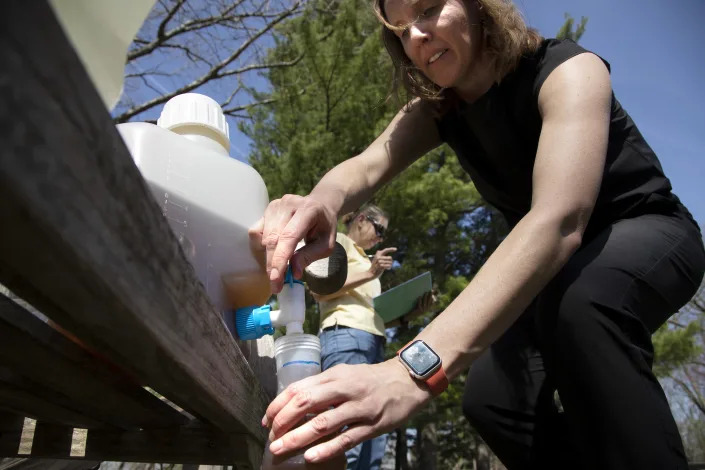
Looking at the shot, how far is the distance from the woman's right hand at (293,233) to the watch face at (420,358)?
0.77ft

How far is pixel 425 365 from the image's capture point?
68cm

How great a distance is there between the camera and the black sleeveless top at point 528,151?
3.31ft

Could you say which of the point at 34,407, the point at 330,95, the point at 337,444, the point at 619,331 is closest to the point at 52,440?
the point at 34,407

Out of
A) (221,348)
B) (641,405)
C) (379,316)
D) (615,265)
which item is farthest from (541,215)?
(379,316)

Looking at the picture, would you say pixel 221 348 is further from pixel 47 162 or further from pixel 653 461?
pixel 653 461

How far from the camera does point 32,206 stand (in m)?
0.28

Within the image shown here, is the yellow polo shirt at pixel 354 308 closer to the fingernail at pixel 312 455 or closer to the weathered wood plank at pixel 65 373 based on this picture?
the weathered wood plank at pixel 65 373

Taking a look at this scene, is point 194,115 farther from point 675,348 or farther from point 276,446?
point 675,348

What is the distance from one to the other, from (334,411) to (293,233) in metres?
0.34

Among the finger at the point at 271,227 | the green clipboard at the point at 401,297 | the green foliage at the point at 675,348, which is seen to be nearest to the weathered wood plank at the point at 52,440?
the finger at the point at 271,227

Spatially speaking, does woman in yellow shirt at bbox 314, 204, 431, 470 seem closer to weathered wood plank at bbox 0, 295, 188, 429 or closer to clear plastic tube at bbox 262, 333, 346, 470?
clear plastic tube at bbox 262, 333, 346, 470

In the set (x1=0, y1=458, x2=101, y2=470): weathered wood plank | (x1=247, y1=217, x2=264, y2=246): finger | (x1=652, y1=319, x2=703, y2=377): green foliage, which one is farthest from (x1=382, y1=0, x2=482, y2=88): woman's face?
(x1=652, y1=319, x2=703, y2=377): green foliage

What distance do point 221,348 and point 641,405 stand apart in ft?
2.01

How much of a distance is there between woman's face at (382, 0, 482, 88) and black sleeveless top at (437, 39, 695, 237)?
8 centimetres
